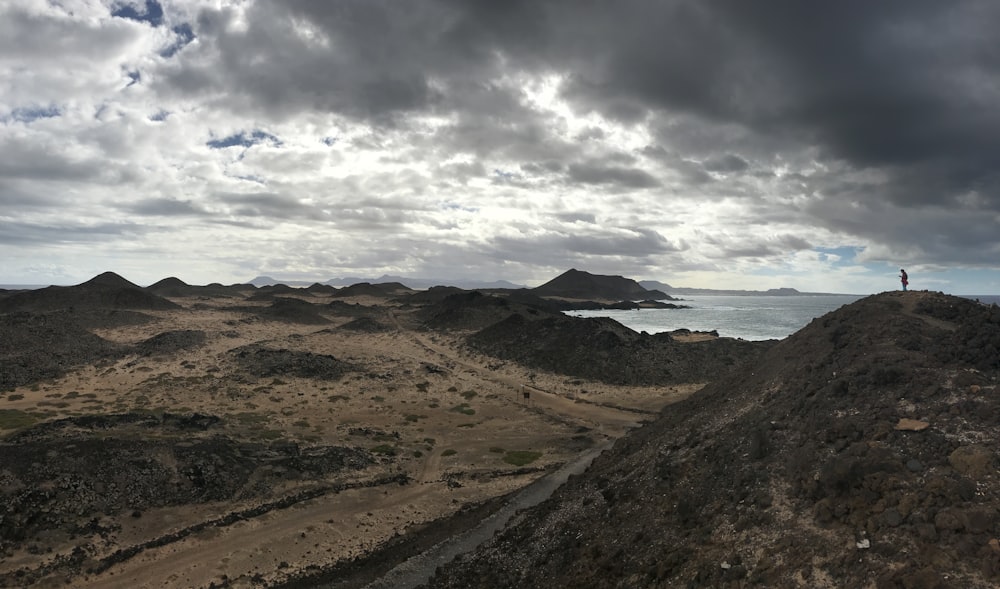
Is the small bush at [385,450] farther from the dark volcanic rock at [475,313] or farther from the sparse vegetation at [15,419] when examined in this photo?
the dark volcanic rock at [475,313]

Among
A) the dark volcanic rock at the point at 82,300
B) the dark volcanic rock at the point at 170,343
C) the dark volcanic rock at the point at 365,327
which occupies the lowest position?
the dark volcanic rock at the point at 170,343

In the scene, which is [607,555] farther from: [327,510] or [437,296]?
[437,296]

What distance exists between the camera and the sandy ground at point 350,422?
2353cm

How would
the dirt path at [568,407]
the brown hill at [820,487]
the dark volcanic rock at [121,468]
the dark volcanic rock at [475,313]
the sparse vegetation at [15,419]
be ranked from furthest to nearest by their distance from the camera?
the dark volcanic rock at [475,313] → the dirt path at [568,407] → the sparse vegetation at [15,419] → the dark volcanic rock at [121,468] → the brown hill at [820,487]

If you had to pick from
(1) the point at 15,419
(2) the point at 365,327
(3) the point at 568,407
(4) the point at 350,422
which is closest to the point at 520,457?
(3) the point at 568,407

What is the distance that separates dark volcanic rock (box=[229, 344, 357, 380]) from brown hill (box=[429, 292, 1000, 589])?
43.9 meters

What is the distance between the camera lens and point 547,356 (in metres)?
72.3

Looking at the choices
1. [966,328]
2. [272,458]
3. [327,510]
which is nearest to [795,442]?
[966,328]

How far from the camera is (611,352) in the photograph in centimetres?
6838

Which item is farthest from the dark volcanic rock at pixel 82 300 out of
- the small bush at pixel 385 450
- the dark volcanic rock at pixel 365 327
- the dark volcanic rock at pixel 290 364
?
the small bush at pixel 385 450

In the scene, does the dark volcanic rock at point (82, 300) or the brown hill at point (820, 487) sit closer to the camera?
the brown hill at point (820, 487)

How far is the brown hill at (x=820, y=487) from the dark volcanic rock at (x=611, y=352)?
37850mm

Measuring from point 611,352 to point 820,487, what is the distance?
54.1 meters

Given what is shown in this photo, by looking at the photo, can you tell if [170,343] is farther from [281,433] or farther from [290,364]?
[281,433]
